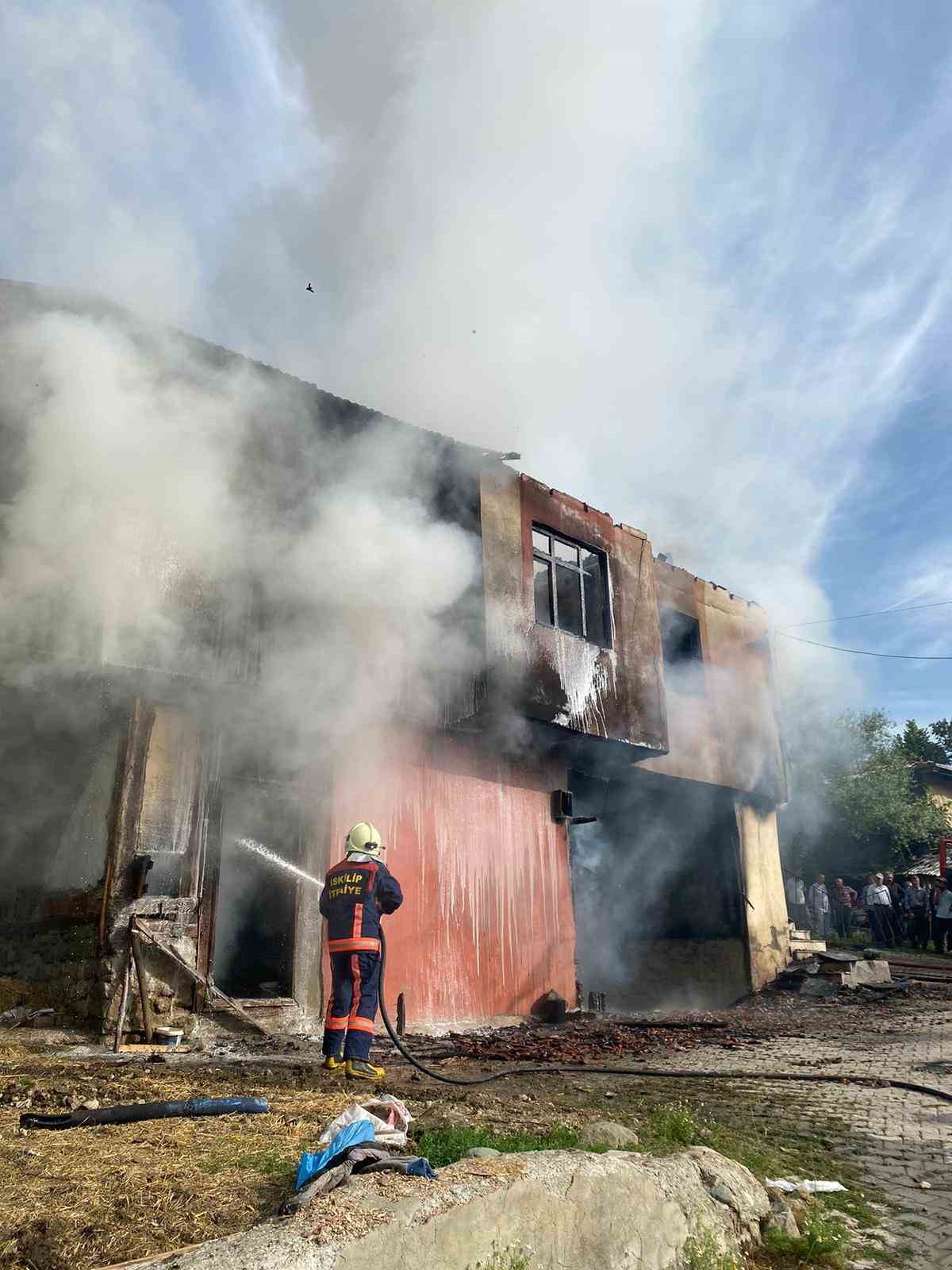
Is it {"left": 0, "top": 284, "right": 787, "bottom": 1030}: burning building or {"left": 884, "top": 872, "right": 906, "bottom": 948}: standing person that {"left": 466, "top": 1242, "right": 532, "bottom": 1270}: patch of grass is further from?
{"left": 884, "top": 872, "right": 906, "bottom": 948}: standing person

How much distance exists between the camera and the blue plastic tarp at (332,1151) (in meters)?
2.83

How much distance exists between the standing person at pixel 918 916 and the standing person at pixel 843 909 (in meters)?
2.38

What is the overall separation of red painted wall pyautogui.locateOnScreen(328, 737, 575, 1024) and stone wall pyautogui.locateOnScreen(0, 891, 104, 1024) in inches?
103

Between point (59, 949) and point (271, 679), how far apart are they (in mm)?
3342

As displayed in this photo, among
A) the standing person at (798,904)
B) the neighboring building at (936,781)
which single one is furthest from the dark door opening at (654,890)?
the neighboring building at (936,781)

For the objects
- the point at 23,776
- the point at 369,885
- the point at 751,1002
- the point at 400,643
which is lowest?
the point at 751,1002

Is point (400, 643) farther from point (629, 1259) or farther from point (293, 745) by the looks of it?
point (629, 1259)

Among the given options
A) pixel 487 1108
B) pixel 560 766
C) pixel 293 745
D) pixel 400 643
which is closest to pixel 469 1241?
pixel 487 1108

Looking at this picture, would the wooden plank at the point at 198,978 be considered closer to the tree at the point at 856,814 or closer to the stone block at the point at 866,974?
the stone block at the point at 866,974

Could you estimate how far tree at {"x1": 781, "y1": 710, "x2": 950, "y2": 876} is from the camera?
2781cm

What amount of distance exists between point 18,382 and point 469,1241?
892 cm

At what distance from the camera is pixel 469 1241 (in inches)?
100

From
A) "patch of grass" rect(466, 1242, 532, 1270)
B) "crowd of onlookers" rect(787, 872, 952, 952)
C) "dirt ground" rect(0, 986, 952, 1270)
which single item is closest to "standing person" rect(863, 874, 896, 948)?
"crowd of onlookers" rect(787, 872, 952, 952)

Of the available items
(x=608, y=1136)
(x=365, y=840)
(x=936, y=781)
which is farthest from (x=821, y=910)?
(x=608, y=1136)
